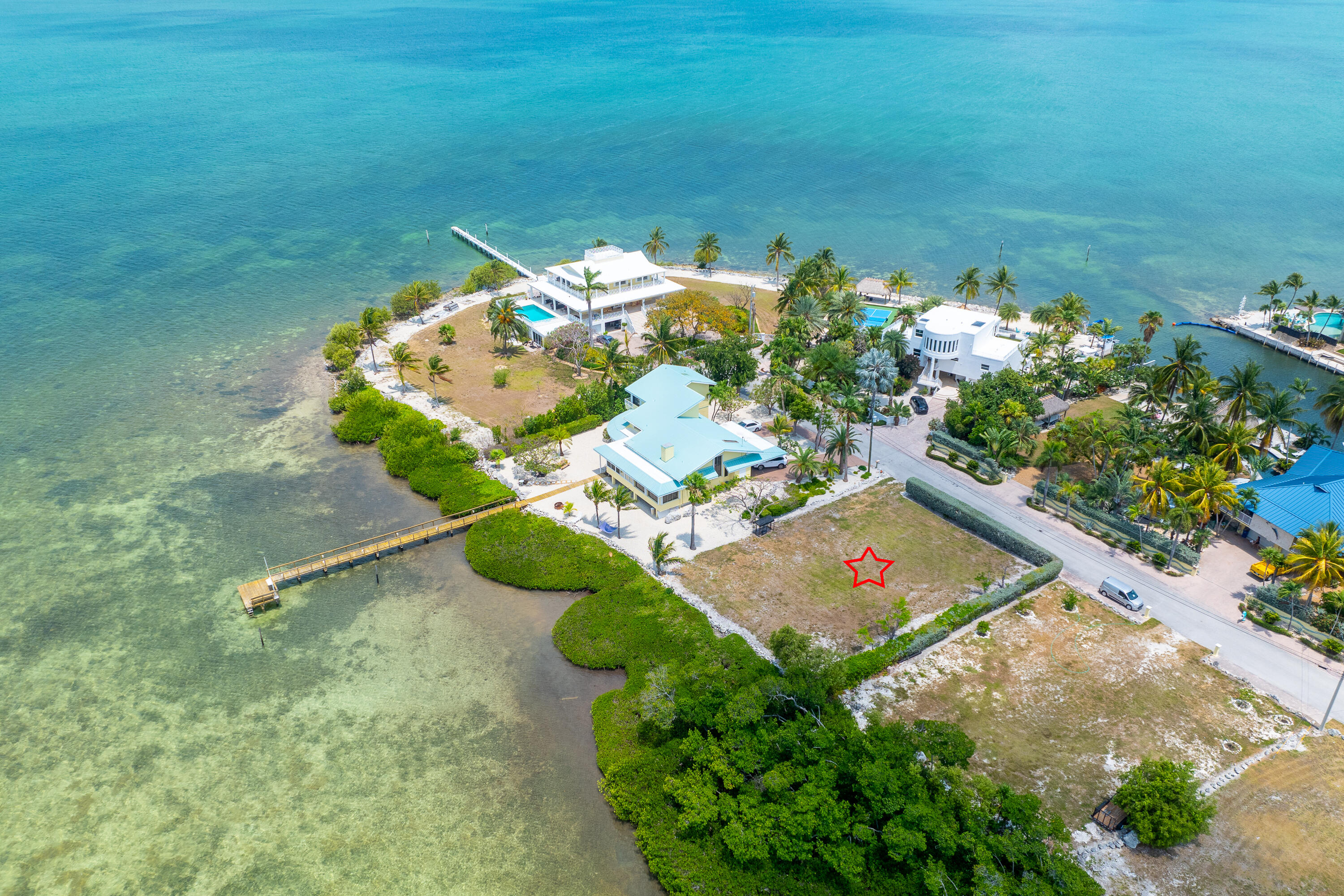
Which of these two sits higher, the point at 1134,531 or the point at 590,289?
the point at 590,289

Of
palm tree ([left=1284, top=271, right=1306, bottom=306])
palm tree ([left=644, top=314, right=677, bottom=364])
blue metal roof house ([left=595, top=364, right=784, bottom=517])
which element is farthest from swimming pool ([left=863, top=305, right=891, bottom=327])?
palm tree ([left=1284, top=271, right=1306, bottom=306])

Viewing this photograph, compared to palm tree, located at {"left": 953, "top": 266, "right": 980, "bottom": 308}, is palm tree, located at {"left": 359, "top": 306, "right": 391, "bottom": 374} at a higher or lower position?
lower

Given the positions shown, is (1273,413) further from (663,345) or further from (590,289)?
(590,289)

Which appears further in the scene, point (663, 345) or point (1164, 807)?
point (663, 345)

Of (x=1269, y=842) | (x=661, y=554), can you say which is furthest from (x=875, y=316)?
(x=1269, y=842)

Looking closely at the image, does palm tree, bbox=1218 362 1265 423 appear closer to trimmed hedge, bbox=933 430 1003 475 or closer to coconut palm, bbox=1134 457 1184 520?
coconut palm, bbox=1134 457 1184 520

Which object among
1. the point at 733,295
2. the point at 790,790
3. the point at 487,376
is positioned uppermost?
the point at 733,295

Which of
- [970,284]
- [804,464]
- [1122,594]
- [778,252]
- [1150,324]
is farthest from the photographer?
[778,252]
